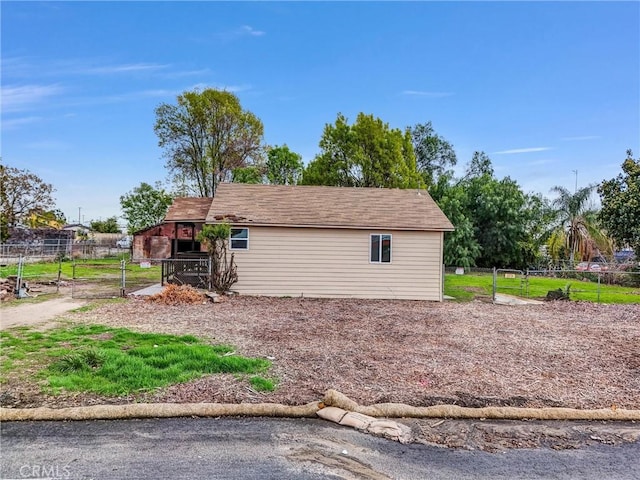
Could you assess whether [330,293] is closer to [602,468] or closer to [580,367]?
[580,367]

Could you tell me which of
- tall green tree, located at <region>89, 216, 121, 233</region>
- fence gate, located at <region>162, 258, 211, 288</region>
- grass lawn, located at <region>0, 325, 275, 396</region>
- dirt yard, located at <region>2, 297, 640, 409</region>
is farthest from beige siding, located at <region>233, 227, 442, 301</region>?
tall green tree, located at <region>89, 216, 121, 233</region>

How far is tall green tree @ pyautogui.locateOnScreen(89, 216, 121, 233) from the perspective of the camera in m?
57.2

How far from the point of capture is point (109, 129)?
2233 cm

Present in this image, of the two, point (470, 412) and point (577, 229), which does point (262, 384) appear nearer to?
point (470, 412)

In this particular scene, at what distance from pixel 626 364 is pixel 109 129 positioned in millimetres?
24435

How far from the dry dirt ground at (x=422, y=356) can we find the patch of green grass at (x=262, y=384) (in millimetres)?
107

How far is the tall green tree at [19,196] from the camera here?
32406 millimetres

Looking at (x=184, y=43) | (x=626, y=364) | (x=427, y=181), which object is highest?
(x=184, y=43)

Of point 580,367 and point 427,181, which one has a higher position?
point 427,181

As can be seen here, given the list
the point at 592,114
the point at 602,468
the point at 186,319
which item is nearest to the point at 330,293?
the point at 186,319

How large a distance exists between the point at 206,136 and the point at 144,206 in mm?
10840

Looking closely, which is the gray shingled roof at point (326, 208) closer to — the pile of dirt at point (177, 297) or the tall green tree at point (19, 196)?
the pile of dirt at point (177, 297)

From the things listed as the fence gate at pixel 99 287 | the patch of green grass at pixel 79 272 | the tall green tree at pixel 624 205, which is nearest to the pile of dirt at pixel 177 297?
the fence gate at pixel 99 287

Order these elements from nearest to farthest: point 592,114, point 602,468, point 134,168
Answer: point 602,468 → point 592,114 → point 134,168
